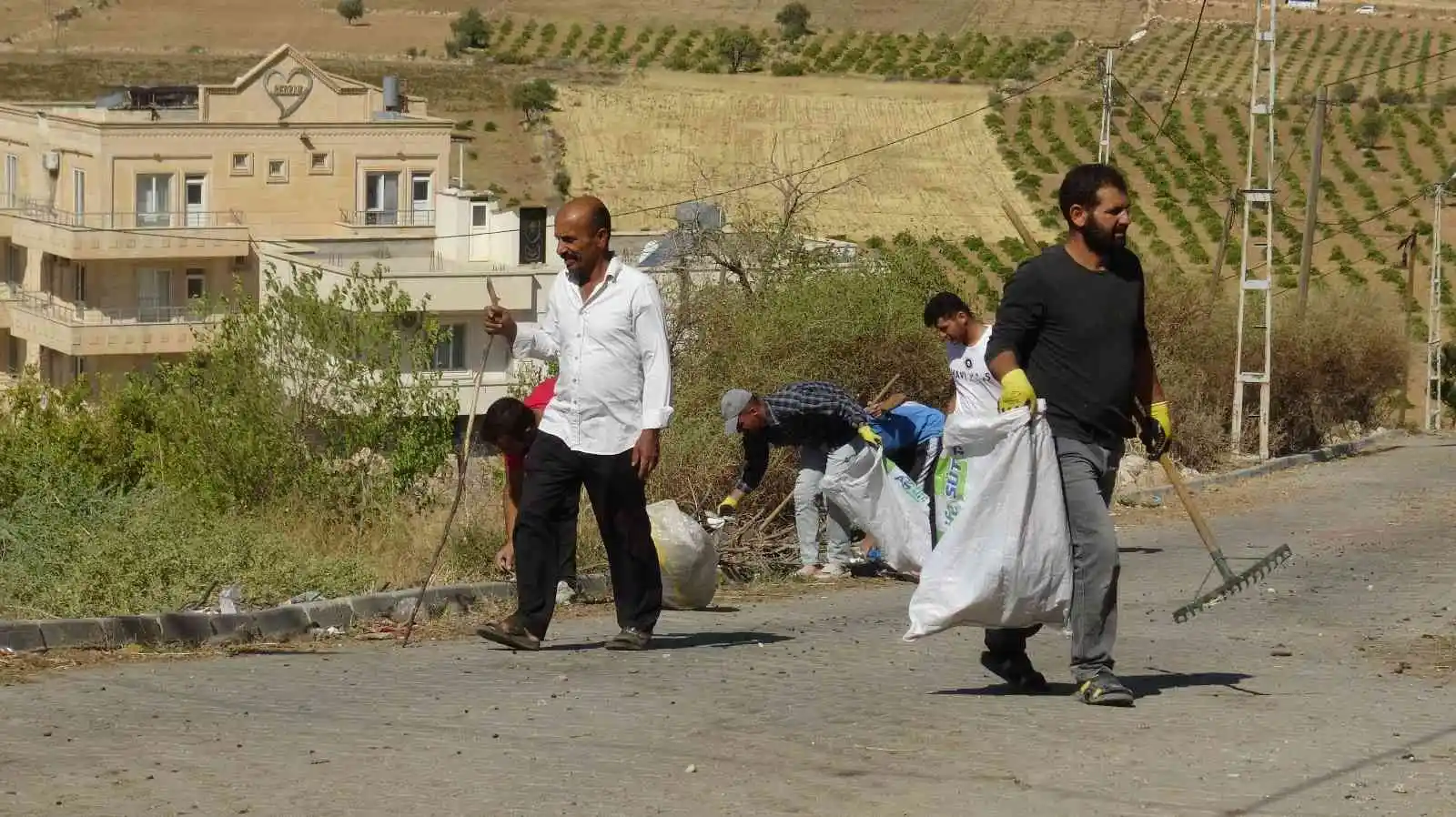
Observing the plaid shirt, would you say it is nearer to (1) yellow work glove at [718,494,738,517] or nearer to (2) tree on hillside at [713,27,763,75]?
(1) yellow work glove at [718,494,738,517]

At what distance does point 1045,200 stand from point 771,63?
42106 mm

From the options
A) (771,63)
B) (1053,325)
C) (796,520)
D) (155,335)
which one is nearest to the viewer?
(1053,325)

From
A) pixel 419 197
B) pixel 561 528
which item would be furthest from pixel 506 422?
pixel 419 197

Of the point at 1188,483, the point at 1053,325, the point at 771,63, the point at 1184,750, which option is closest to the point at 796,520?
the point at 1053,325

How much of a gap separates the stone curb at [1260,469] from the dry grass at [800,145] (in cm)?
4270

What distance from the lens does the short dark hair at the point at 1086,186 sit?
7355 millimetres

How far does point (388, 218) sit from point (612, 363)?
68960 millimetres

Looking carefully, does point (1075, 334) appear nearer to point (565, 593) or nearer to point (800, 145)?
point (565, 593)

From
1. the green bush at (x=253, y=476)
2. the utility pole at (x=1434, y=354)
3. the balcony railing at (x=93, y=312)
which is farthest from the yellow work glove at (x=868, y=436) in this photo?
the balcony railing at (x=93, y=312)

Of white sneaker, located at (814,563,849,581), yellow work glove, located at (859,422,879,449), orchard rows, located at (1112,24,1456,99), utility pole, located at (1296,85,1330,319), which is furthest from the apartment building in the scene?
yellow work glove, located at (859,422,879,449)

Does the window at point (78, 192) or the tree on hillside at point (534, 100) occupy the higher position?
the tree on hillside at point (534, 100)

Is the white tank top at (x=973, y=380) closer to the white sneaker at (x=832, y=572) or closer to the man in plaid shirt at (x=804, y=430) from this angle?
the man in plaid shirt at (x=804, y=430)

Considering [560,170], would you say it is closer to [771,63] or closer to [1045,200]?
[1045,200]

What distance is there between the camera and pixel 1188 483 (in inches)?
888
